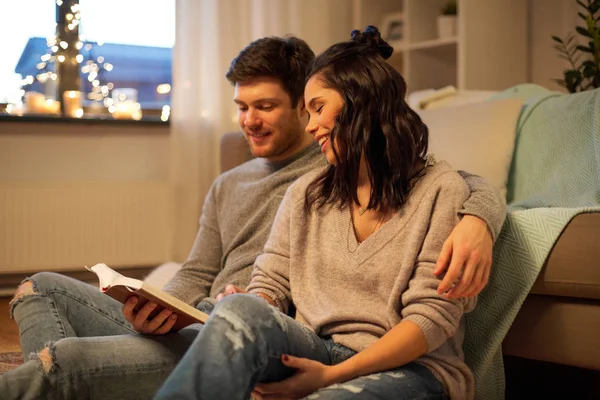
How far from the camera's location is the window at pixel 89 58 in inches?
147

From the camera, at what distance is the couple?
3.63 feet

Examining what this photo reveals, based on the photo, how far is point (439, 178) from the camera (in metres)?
1.31

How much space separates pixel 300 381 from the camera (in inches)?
44.0

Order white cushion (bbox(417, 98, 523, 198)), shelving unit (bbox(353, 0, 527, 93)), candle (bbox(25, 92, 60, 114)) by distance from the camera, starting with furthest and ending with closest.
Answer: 1. candle (bbox(25, 92, 60, 114))
2. shelving unit (bbox(353, 0, 527, 93))
3. white cushion (bbox(417, 98, 523, 198))

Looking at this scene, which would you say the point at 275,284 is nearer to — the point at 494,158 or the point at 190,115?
the point at 494,158

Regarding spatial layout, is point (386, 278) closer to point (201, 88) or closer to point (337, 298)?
point (337, 298)

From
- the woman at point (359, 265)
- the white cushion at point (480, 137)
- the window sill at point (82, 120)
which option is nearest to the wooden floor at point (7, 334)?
the window sill at point (82, 120)

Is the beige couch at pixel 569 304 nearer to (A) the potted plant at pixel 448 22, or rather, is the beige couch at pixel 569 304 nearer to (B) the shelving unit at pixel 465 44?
(B) the shelving unit at pixel 465 44

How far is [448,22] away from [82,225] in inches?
74.0

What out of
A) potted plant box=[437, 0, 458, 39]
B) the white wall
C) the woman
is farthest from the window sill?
the woman

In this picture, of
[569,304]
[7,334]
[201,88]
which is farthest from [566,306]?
[201,88]

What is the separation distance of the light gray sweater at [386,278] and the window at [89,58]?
263 centimetres

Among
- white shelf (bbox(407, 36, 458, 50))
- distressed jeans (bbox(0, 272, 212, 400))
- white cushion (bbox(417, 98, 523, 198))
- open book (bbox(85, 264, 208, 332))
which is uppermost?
white shelf (bbox(407, 36, 458, 50))

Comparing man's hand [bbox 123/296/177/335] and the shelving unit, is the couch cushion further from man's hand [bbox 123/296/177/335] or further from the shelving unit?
the shelving unit
